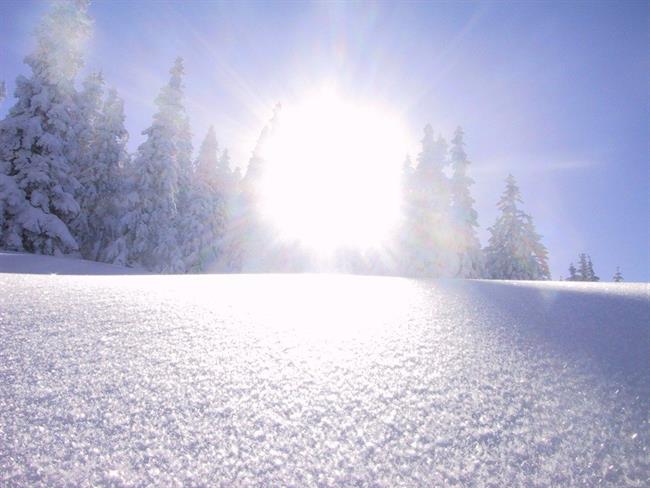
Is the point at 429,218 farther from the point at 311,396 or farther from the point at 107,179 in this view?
the point at 311,396

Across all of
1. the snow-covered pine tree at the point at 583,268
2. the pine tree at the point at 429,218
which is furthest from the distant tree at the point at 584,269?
the pine tree at the point at 429,218

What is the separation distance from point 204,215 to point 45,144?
11.9 meters

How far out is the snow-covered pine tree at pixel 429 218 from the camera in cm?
2334

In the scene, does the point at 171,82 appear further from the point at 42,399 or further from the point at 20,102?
the point at 42,399

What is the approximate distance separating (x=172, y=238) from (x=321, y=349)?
21814mm

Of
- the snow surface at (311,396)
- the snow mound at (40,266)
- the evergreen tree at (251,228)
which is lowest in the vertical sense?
Answer: the snow surface at (311,396)

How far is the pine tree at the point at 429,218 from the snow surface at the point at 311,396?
824 inches

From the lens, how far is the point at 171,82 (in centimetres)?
2256

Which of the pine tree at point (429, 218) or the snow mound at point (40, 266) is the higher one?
the pine tree at point (429, 218)

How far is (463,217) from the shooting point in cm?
2589

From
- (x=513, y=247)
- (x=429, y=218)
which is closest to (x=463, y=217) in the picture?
(x=429, y=218)

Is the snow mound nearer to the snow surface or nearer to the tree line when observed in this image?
the tree line

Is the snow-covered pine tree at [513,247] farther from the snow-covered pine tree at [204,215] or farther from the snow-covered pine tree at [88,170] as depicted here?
the snow-covered pine tree at [88,170]

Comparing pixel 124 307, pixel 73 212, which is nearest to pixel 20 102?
pixel 73 212
